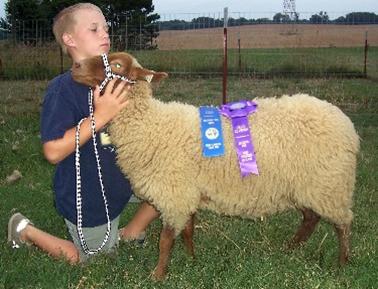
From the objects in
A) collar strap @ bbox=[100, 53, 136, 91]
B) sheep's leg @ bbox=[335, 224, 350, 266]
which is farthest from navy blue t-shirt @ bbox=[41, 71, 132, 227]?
sheep's leg @ bbox=[335, 224, 350, 266]

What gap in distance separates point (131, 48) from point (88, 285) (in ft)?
32.7

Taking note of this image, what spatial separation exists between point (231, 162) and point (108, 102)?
0.77 m

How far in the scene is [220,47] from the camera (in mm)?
15820

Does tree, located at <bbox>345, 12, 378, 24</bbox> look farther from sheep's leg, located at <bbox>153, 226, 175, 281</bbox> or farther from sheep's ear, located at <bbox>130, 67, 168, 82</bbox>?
sheep's leg, located at <bbox>153, 226, 175, 281</bbox>

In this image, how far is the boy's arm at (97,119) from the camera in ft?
9.89

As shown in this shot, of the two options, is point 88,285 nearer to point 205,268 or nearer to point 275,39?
point 205,268

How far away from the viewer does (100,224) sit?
345cm

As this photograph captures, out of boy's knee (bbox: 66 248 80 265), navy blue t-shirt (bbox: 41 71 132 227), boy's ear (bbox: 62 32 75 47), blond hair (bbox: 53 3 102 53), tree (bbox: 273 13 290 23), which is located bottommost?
boy's knee (bbox: 66 248 80 265)

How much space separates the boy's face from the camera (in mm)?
3197

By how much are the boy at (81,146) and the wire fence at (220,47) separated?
8.50 meters

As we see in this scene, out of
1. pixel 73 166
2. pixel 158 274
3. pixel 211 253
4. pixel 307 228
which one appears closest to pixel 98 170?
pixel 73 166

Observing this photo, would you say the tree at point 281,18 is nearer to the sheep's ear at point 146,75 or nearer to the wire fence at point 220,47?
the wire fence at point 220,47

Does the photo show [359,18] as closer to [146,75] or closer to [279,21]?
[279,21]

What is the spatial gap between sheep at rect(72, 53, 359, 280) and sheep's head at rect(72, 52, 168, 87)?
0.04 meters
